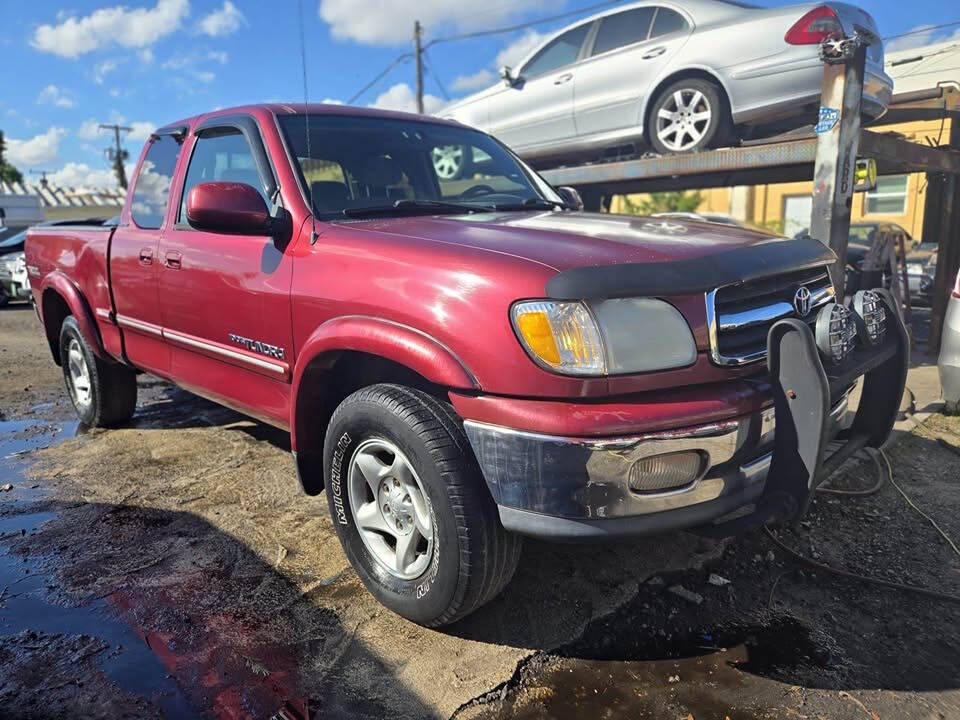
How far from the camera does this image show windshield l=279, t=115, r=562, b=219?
3033 mm

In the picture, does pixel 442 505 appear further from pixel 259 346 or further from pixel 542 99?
pixel 542 99

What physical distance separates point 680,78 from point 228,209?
4883 millimetres

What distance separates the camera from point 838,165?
4.82m

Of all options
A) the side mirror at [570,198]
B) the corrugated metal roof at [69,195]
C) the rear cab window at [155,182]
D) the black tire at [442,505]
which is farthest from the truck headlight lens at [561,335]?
the corrugated metal roof at [69,195]

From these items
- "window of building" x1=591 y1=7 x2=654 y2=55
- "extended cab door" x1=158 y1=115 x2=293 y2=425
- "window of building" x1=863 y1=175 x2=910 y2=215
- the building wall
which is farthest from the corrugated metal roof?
"extended cab door" x1=158 y1=115 x2=293 y2=425

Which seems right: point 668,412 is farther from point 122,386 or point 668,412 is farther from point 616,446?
point 122,386

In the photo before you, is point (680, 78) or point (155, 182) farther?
point (680, 78)

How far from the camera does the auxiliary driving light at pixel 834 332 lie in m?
2.30

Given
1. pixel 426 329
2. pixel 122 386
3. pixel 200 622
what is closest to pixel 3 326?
pixel 122 386

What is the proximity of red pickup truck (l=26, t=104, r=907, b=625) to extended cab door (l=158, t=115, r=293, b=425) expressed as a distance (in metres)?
0.01

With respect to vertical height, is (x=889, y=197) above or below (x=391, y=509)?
above

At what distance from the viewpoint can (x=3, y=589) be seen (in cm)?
278

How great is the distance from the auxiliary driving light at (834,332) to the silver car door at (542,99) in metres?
5.43

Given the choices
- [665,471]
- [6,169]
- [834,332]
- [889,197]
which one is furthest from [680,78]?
[6,169]
